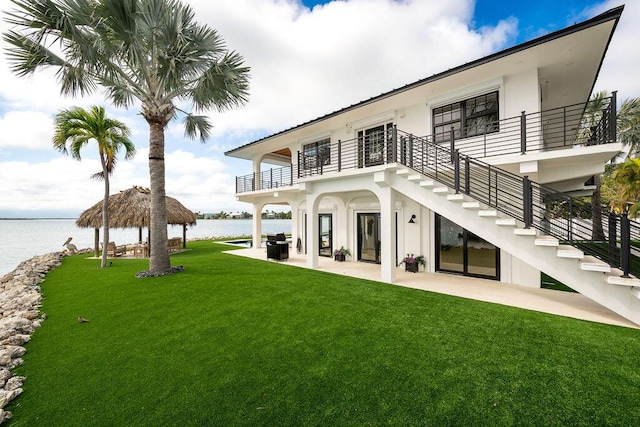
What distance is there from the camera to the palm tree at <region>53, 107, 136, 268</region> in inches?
416

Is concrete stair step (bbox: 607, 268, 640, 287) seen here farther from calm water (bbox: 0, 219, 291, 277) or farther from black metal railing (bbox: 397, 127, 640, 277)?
calm water (bbox: 0, 219, 291, 277)

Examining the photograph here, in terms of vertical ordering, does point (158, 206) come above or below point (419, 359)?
above

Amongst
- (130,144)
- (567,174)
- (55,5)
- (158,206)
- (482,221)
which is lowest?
(482,221)

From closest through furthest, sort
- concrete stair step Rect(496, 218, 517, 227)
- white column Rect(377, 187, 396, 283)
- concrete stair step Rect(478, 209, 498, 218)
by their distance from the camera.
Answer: concrete stair step Rect(496, 218, 517, 227), concrete stair step Rect(478, 209, 498, 218), white column Rect(377, 187, 396, 283)

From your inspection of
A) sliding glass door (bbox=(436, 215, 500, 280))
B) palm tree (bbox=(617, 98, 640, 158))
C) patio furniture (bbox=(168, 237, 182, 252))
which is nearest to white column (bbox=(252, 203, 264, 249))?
patio furniture (bbox=(168, 237, 182, 252))

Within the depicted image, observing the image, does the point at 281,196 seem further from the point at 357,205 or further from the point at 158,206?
the point at 158,206

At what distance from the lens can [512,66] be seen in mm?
7188

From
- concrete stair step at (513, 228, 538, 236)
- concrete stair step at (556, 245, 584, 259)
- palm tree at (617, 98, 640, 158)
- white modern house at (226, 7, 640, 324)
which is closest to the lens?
concrete stair step at (556, 245, 584, 259)

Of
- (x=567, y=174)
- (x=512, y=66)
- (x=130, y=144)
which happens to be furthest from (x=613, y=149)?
(x=130, y=144)

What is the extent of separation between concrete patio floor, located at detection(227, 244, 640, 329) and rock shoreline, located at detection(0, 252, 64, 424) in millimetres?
7764

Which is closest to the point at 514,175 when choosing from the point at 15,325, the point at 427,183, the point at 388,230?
the point at 427,183

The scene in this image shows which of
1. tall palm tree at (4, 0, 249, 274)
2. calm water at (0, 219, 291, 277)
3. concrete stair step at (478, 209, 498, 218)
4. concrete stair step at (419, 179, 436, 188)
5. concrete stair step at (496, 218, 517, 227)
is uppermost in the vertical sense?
tall palm tree at (4, 0, 249, 274)

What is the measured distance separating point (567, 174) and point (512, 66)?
11.2ft

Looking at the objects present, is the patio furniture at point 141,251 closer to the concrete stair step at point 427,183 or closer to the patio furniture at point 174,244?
the patio furniture at point 174,244
